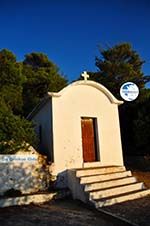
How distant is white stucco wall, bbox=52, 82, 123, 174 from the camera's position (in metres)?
11.8

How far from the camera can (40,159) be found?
11047mm

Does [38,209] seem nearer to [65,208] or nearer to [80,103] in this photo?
[65,208]

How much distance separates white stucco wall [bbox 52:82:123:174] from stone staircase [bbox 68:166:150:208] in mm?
849

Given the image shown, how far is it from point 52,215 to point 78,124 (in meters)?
5.36

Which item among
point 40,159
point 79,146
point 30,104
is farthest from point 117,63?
point 40,159

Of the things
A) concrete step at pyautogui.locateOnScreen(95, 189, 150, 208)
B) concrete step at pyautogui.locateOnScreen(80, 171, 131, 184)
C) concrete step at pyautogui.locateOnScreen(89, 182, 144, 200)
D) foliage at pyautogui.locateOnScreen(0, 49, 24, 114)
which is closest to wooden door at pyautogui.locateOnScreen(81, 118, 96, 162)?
concrete step at pyautogui.locateOnScreen(80, 171, 131, 184)

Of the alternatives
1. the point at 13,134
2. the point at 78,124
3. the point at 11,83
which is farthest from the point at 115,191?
the point at 11,83

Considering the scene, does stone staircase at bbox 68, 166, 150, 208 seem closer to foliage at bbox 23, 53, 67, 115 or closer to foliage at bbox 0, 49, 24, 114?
foliage at bbox 0, 49, 24, 114

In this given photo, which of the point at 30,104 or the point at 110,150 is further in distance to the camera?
the point at 30,104

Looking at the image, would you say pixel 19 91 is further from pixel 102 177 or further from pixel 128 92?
pixel 102 177

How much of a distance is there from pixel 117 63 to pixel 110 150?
17954 millimetres

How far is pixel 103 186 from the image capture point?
10211mm

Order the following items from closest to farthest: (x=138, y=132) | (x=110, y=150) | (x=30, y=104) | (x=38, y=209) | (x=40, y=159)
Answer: (x=38, y=209) → (x=40, y=159) → (x=110, y=150) → (x=138, y=132) → (x=30, y=104)

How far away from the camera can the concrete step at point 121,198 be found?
351 inches
